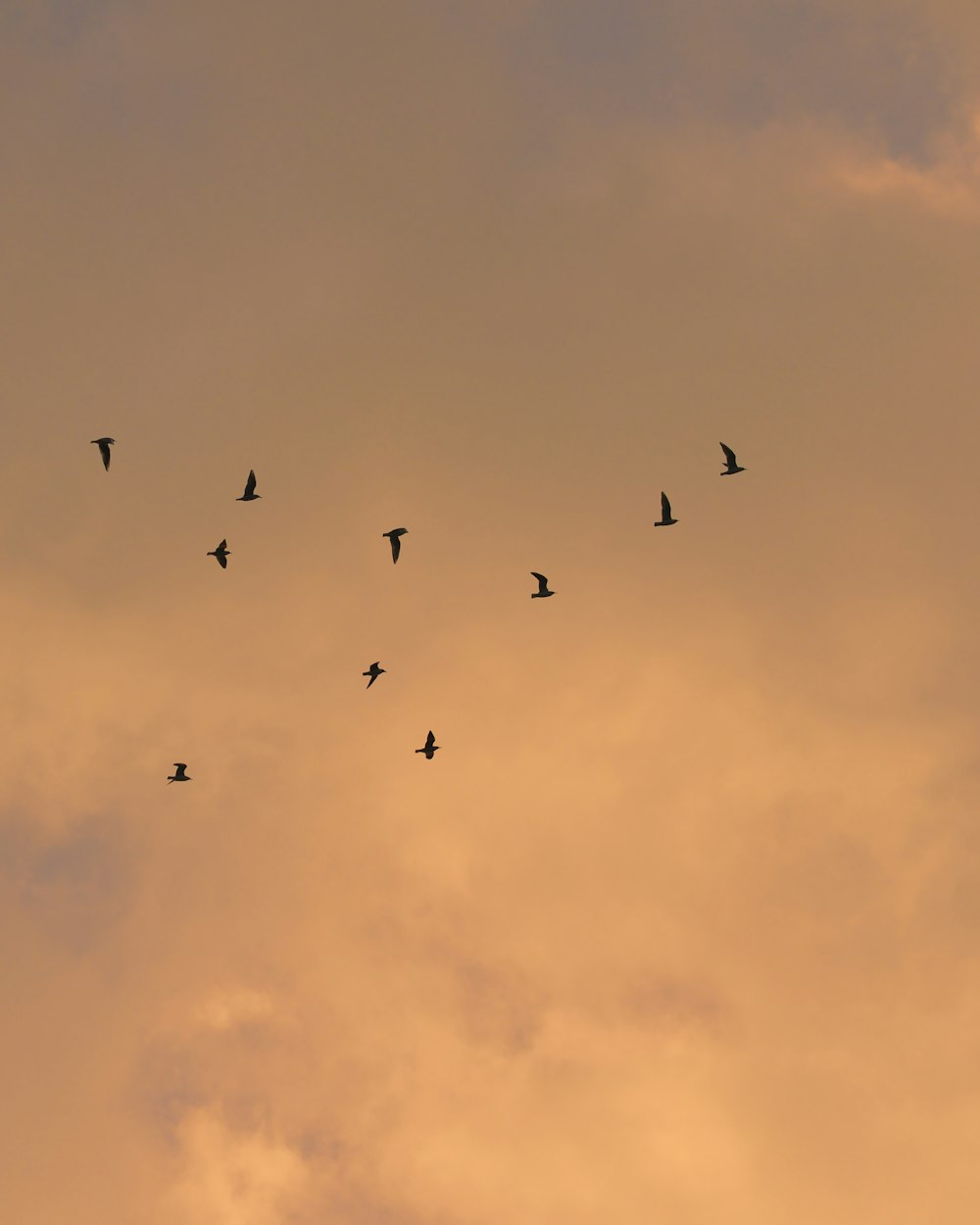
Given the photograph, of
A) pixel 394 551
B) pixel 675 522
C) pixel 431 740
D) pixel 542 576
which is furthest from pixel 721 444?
pixel 431 740

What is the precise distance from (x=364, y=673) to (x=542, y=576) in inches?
708

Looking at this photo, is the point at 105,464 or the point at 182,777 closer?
the point at 105,464

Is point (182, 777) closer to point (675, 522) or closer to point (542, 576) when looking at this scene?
point (542, 576)

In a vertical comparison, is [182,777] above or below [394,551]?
below

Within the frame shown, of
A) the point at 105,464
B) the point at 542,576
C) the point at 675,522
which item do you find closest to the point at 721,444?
the point at 675,522

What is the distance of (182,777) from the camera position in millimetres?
142500

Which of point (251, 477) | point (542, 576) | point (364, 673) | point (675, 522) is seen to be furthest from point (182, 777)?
point (675, 522)

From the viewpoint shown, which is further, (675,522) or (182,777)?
(182,777)

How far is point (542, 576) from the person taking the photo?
140 m

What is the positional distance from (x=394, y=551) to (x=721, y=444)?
94.0 ft

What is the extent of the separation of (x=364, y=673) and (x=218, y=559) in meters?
16.2

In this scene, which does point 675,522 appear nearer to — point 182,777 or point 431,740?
point 431,740

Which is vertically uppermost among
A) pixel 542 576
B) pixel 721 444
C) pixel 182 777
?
pixel 721 444

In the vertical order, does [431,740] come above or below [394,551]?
below
